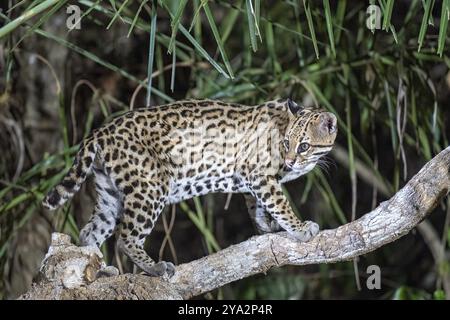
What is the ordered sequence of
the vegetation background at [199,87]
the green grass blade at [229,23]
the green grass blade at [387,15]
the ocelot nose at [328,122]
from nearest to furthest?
the green grass blade at [387,15], the ocelot nose at [328,122], the vegetation background at [199,87], the green grass blade at [229,23]

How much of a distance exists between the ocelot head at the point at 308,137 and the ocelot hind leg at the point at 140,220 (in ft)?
2.14

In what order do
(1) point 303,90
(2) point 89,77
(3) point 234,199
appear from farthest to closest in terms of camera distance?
(3) point 234,199, (2) point 89,77, (1) point 303,90

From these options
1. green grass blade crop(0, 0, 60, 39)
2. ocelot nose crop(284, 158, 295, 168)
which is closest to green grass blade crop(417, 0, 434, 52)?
ocelot nose crop(284, 158, 295, 168)

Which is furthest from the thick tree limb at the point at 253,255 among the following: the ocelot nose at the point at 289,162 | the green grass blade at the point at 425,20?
the green grass blade at the point at 425,20

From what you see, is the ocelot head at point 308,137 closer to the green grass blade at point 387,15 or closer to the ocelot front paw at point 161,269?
the green grass blade at point 387,15

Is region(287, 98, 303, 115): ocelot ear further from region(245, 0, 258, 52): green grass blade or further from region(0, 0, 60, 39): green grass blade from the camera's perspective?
region(0, 0, 60, 39): green grass blade

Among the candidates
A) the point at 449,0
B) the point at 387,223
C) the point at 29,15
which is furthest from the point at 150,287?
the point at 449,0

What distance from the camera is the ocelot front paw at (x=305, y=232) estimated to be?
16.0 feet

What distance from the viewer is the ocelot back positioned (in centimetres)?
482

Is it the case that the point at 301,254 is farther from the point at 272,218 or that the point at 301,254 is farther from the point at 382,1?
the point at 382,1

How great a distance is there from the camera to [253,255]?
191 inches

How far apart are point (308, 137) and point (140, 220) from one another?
89cm

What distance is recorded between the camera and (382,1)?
455cm
